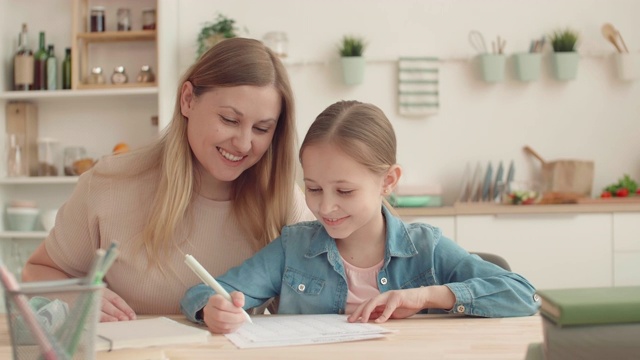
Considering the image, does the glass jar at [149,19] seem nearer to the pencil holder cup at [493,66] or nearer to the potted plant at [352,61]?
the potted plant at [352,61]

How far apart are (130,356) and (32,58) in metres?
4.10

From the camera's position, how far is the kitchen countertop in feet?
14.9

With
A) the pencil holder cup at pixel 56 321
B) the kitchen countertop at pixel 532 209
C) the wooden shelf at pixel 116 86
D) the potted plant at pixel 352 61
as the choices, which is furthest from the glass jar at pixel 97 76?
the pencil holder cup at pixel 56 321

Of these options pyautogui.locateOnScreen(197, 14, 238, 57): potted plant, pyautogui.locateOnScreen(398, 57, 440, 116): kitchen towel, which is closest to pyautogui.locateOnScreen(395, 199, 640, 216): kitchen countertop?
pyautogui.locateOnScreen(398, 57, 440, 116): kitchen towel

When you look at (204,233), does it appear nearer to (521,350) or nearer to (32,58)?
(521,350)

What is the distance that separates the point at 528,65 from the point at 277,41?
1.39 m

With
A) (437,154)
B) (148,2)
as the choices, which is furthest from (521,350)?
(148,2)

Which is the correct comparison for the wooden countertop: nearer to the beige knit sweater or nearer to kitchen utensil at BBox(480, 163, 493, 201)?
the beige knit sweater

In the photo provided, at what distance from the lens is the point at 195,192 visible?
2.21 meters

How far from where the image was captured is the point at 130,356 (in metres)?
1.38

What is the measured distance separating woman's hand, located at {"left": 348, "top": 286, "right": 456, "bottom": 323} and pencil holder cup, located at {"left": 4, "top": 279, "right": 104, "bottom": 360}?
784mm

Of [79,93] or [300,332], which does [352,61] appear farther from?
[300,332]

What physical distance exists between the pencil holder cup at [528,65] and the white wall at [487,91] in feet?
0.40

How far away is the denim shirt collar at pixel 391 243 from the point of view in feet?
6.29
